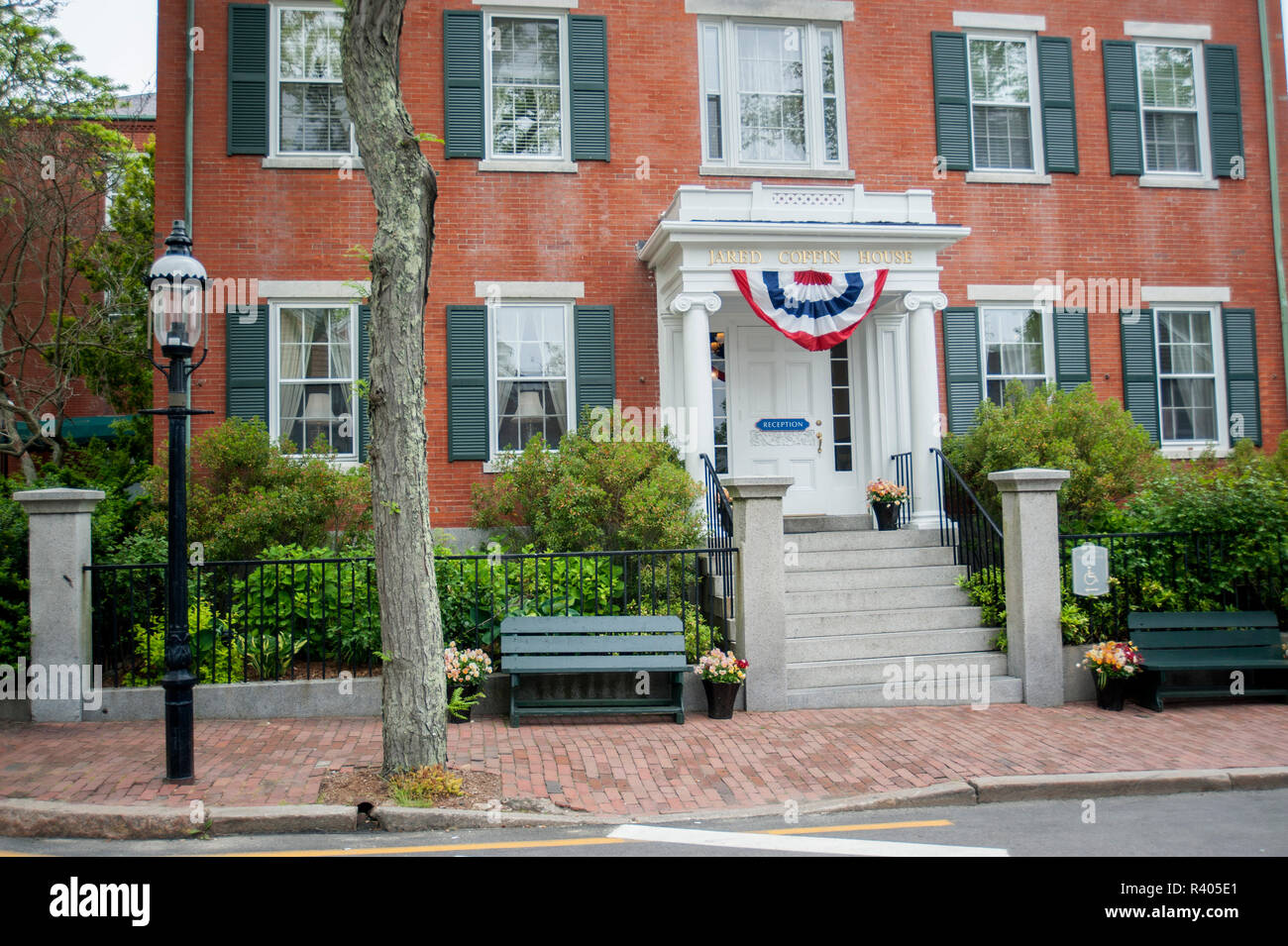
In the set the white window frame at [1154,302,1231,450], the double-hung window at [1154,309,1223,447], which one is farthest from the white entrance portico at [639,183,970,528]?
the double-hung window at [1154,309,1223,447]

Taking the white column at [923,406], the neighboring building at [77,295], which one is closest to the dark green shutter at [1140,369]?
the white column at [923,406]

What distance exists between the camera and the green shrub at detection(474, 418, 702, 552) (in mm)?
10406

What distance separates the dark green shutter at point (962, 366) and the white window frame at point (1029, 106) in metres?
2.12

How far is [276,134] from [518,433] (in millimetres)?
5041

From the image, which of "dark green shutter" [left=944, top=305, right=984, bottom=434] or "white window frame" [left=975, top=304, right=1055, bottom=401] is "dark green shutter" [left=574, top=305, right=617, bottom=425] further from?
"white window frame" [left=975, top=304, right=1055, bottom=401]

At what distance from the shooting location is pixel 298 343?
12.8m

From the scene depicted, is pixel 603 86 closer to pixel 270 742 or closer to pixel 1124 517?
pixel 1124 517

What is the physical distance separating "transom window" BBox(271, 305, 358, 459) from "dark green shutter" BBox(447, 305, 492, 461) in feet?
4.15

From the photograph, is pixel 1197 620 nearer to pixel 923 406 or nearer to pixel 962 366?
pixel 923 406

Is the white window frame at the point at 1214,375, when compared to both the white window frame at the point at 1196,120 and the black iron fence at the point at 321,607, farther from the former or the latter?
the black iron fence at the point at 321,607

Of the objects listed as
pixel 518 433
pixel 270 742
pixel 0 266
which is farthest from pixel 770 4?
pixel 0 266

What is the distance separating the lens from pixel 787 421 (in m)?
13.2

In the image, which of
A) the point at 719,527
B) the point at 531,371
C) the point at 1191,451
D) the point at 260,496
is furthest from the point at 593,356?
the point at 1191,451

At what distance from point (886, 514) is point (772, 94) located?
621 centimetres
